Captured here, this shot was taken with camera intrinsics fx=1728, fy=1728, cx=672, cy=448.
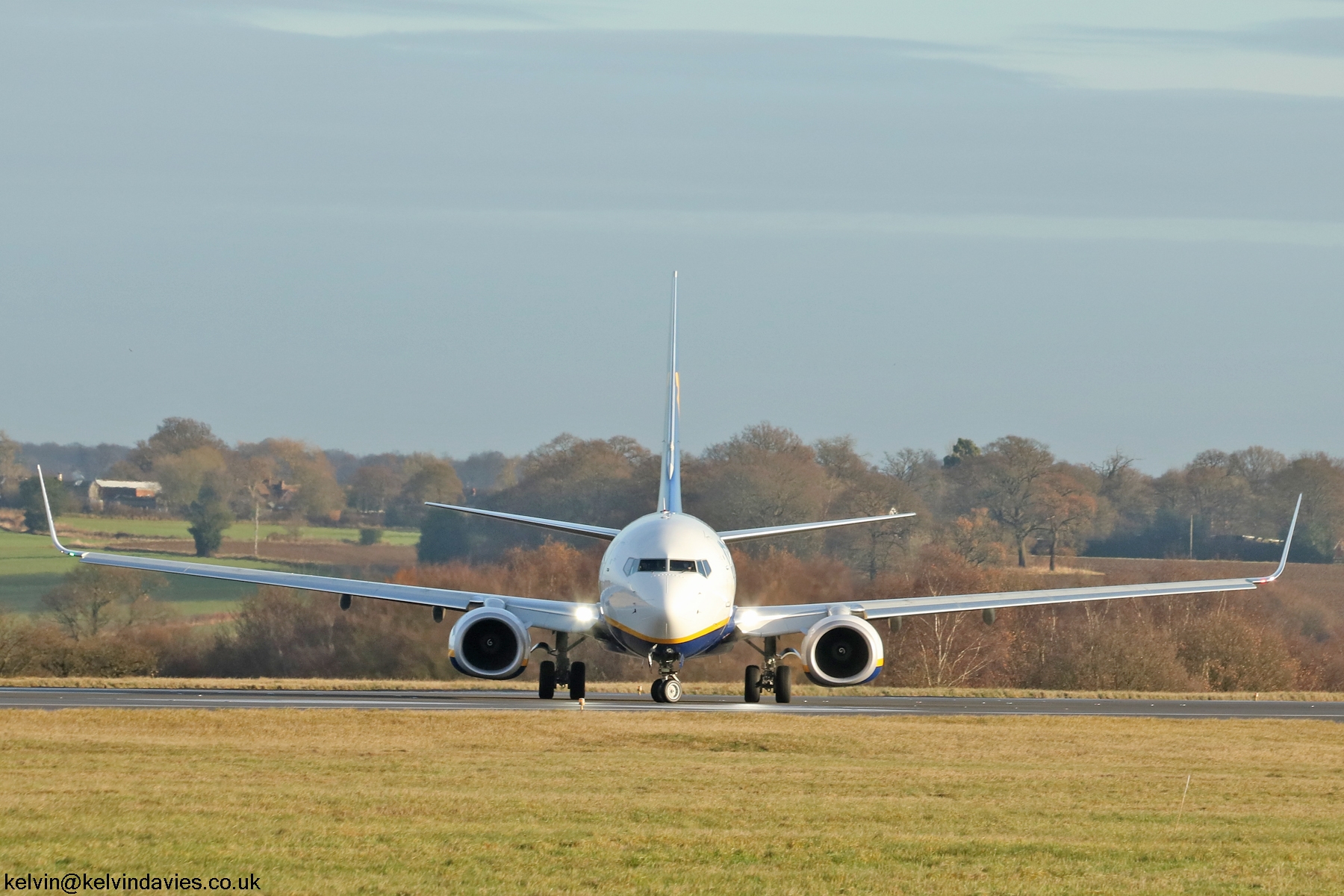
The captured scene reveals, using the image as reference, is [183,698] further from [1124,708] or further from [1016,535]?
[1016,535]

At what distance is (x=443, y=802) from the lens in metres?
19.7

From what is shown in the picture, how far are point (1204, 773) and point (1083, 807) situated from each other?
6.09 m

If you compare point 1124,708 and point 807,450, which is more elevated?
point 807,450

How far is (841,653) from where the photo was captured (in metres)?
38.5

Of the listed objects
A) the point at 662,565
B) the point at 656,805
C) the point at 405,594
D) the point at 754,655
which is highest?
the point at 662,565

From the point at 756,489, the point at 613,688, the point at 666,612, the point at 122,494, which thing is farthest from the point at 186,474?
the point at 666,612

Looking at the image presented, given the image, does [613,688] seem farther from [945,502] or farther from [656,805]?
[945,502]

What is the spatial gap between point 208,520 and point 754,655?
141 feet

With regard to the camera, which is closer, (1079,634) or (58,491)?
(1079,634)

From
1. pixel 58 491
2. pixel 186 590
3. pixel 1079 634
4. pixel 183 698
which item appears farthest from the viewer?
pixel 58 491

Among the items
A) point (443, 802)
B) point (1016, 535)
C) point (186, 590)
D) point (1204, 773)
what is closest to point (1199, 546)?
point (1016, 535)

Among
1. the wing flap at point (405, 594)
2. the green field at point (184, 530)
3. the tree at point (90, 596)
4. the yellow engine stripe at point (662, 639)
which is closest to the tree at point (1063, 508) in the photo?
the green field at point (184, 530)

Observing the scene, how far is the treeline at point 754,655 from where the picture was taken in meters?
63.8

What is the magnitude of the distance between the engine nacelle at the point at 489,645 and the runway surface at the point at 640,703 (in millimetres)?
869
